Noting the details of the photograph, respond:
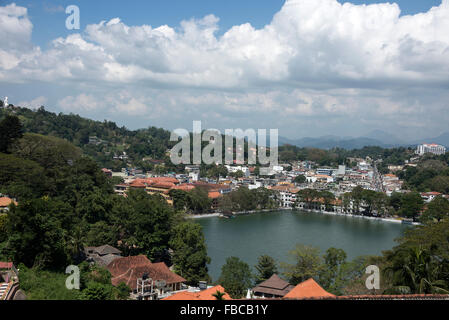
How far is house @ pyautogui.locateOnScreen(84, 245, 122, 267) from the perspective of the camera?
7.97m

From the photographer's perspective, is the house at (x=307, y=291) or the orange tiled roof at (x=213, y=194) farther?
A: the orange tiled roof at (x=213, y=194)

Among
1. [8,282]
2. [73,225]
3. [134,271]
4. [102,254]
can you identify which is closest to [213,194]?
[102,254]

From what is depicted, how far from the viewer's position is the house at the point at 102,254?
797 cm

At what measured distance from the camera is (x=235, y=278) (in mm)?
7020

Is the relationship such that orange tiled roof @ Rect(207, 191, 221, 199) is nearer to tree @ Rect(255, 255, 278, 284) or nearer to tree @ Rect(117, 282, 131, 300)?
tree @ Rect(255, 255, 278, 284)

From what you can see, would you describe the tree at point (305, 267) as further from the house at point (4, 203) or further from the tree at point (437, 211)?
the tree at point (437, 211)

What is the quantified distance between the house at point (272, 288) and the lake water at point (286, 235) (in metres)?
1.84

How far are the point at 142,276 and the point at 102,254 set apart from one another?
194 centimetres

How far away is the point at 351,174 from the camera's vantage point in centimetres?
3416

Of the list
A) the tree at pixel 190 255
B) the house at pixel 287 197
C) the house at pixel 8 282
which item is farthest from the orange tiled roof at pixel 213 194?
the house at pixel 8 282

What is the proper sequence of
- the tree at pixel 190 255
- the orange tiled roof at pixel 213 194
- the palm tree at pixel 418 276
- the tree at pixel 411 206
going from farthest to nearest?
the orange tiled roof at pixel 213 194, the tree at pixel 411 206, the tree at pixel 190 255, the palm tree at pixel 418 276

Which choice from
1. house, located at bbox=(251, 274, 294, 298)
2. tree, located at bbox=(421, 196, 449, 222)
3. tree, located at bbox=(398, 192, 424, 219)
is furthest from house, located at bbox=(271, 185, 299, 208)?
house, located at bbox=(251, 274, 294, 298)
